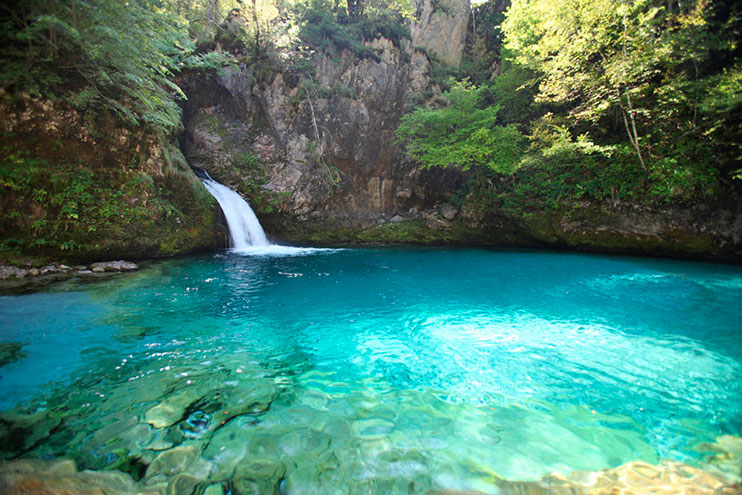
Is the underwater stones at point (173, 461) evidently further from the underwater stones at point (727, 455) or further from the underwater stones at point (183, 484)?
the underwater stones at point (727, 455)

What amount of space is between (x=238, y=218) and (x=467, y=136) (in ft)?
40.9

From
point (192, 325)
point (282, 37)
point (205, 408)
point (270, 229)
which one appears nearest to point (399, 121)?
point (282, 37)

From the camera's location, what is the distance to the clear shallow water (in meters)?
2.35

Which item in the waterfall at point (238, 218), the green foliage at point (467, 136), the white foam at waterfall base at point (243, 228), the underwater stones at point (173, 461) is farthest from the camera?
the green foliage at point (467, 136)

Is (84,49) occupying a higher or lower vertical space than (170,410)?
higher

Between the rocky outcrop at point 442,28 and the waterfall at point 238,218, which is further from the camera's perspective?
the rocky outcrop at point 442,28

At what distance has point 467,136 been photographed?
1619cm

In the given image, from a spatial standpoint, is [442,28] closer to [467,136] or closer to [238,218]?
[467,136]

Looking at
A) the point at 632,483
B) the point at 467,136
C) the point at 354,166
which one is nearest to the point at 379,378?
the point at 632,483

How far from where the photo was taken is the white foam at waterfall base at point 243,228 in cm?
1361

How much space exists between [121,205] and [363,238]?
10931 millimetres

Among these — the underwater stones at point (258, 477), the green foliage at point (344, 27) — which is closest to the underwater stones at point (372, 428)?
the underwater stones at point (258, 477)

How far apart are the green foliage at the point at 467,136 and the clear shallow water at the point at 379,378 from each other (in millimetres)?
9725

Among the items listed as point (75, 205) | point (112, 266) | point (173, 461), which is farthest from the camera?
point (75, 205)
